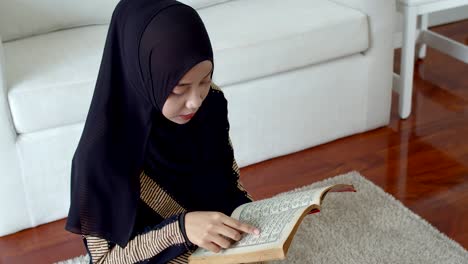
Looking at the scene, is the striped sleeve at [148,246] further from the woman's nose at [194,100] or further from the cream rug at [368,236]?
the cream rug at [368,236]

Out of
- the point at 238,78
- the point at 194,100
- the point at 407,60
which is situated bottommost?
the point at 407,60

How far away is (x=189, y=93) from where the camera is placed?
1045 millimetres

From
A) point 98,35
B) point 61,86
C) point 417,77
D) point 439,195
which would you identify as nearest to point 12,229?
point 61,86

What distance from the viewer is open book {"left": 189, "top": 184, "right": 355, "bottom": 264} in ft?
3.21

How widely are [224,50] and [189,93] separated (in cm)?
86

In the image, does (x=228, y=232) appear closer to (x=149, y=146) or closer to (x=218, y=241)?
(x=218, y=241)

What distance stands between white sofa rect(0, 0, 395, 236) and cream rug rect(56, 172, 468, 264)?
1.00ft

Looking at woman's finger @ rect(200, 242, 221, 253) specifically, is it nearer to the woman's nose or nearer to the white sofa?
the woman's nose

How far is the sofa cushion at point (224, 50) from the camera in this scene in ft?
5.70

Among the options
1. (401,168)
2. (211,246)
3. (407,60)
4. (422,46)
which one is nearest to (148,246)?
(211,246)

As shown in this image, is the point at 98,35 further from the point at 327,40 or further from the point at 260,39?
the point at 327,40

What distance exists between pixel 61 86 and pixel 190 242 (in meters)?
0.84

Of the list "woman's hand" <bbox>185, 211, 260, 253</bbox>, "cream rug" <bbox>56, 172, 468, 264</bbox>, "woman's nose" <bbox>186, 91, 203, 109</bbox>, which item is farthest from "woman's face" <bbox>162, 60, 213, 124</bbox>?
"cream rug" <bbox>56, 172, 468, 264</bbox>

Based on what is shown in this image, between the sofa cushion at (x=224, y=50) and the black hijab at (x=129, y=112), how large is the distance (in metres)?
0.67
